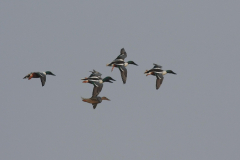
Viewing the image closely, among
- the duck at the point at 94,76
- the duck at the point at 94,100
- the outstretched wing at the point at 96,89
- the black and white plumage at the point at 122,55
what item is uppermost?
the black and white plumage at the point at 122,55

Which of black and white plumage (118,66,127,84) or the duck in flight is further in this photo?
black and white plumage (118,66,127,84)

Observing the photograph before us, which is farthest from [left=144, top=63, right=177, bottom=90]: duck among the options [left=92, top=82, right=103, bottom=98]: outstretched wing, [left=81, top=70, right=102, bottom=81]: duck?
[left=92, top=82, right=103, bottom=98]: outstretched wing

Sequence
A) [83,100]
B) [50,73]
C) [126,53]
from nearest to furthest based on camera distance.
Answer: [83,100] → [50,73] → [126,53]

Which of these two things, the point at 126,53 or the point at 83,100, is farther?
the point at 126,53

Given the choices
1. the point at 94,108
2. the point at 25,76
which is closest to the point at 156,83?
the point at 94,108

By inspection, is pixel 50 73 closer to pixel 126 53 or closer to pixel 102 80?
pixel 102 80

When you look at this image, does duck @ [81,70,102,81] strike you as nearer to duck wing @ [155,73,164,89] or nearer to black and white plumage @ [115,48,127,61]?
black and white plumage @ [115,48,127,61]

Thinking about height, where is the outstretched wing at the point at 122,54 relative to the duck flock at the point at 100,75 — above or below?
above

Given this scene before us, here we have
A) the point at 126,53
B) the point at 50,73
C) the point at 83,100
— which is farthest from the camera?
the point at 126,53

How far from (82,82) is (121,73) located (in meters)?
3.29

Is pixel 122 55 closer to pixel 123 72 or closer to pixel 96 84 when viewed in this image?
pixel 123 72

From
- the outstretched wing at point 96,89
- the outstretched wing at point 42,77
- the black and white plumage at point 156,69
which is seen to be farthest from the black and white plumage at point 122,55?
the outstretched wing at point 42,77

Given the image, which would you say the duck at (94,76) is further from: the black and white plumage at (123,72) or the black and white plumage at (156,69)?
A: the black and white plumage at (156,69)

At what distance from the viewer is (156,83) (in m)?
49.3
